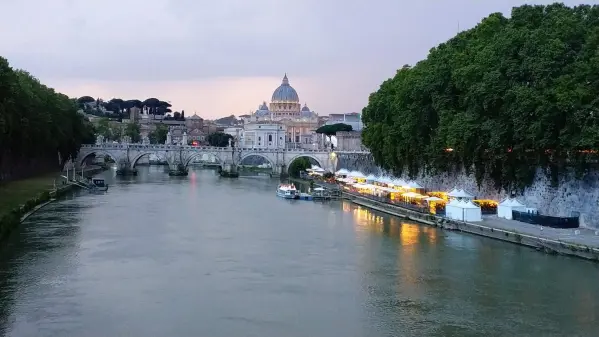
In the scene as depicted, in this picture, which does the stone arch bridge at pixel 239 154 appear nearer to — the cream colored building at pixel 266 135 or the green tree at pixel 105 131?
the green tree at pixel 105 131

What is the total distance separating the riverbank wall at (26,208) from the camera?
25109 millimetres

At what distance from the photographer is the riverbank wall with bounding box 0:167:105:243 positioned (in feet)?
82.4

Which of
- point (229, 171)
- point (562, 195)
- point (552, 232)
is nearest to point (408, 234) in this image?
point (552, 232)

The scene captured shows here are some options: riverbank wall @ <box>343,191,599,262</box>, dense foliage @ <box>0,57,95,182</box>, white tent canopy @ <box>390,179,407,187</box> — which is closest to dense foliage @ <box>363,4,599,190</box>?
white tent canopy @ <box>390,179,407,187</box>

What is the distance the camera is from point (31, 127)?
41.8 m

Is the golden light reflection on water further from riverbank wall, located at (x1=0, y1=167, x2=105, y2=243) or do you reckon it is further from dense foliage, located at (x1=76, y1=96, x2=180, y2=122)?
dense foliage, located at (x1=76, y1=96, x2=180, y2=122)

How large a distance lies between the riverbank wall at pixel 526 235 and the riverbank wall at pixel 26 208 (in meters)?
16.4

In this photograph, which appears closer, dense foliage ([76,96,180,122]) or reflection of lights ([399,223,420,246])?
reflection of lights ([399,223,420,246])

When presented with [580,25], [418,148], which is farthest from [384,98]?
[580,25]

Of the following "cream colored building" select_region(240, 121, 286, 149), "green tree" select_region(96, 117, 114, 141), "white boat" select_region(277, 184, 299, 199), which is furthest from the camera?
"cream colored building" select_region(240, 121, 286, 149)

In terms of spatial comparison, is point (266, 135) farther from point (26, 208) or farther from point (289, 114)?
point (26, 208)

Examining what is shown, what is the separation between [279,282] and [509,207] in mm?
12394

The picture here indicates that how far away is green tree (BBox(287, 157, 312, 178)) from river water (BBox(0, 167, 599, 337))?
114 feet

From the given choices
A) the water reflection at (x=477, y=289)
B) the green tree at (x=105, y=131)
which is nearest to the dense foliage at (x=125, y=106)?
the green tree at (x=105, y=131)
